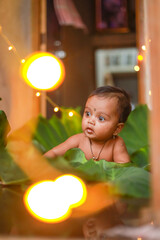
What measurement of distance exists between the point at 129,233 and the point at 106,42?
270 centimetres

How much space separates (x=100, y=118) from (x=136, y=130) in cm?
24

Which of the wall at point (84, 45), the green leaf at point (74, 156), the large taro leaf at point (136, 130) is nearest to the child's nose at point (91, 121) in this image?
the green leaf at point (74, 156)

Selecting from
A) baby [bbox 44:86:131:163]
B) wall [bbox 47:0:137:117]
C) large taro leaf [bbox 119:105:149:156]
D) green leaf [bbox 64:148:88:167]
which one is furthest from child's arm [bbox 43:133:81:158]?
wall [bbox 47:0:137:117]

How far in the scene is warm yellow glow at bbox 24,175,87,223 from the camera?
388 mm

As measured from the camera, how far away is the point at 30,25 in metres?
1.34

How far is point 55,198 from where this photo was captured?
0.46m

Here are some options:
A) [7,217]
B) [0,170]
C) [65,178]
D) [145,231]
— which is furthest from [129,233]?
[0,170]

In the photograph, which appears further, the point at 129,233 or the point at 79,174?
the point at 79,174

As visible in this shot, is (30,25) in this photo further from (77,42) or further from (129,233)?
(77,42)

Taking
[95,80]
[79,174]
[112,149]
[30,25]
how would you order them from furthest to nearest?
[95,80] < [30,25] < [112,149] < [79,174]

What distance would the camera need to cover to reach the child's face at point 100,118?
0.80 m

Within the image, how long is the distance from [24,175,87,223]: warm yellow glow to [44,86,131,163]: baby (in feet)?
0.79

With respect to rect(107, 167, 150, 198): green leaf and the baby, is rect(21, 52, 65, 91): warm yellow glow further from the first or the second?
rect(107, 167, 150, 198): green leaf

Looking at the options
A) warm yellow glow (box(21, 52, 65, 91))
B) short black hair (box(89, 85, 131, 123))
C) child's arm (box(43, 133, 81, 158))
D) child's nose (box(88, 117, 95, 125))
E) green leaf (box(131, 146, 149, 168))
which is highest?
warm yellow glow (box(21, 52, 65, 91))
